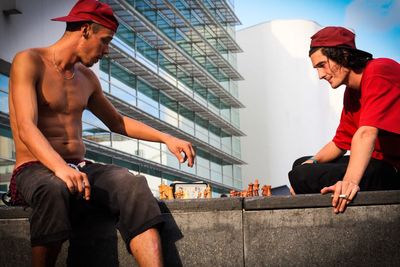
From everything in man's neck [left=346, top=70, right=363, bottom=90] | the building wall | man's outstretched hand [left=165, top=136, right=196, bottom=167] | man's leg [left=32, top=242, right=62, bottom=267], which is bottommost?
man's leg [left=32, top=242, right=62, bottom=267]

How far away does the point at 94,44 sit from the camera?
3812mm

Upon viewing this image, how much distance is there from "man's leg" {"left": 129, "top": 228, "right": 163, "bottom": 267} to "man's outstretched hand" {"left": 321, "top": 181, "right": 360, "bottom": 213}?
841 mm

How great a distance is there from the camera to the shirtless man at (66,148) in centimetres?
329

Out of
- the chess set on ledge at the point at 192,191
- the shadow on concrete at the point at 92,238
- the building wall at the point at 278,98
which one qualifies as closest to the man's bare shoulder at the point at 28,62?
the shadow on concrete at the point at 92,238

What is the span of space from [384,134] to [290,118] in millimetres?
67539

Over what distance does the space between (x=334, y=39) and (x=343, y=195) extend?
88 centimetres

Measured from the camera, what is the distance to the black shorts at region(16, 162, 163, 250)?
3252mm

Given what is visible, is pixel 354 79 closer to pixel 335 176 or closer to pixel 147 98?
pixel 335 176

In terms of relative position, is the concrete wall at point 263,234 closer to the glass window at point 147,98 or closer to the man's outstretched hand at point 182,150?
the man's outstretched hand at point 182,150

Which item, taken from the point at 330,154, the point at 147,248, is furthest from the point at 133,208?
the point at 330,154

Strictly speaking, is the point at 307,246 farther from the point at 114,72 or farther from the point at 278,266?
the point at 114,72

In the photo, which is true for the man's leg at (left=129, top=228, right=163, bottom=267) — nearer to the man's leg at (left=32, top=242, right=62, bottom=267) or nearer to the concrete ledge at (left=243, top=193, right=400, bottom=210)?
the man's leg at (left=32, top=242, right=62, bottom=267)

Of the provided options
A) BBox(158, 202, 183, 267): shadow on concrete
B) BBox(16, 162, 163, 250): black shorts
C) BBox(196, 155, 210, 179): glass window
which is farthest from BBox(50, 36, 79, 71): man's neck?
BBox(196, 155, 210, 179): glass window

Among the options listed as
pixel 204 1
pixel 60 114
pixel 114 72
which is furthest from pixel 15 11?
pixel 204 1
